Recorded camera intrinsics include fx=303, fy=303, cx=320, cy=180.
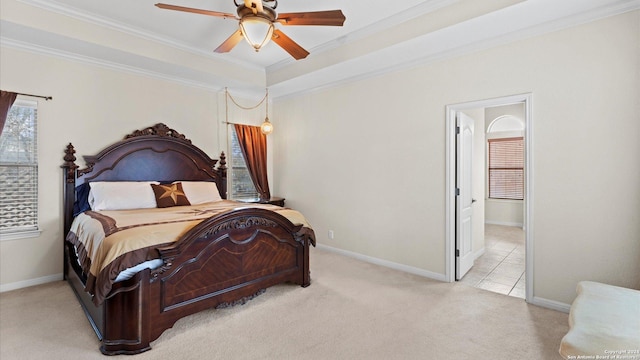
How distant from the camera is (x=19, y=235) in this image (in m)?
3.38

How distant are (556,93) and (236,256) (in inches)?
134

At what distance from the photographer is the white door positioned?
362 centimetres

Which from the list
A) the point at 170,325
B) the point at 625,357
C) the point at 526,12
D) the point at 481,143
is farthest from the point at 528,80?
the point at 170,325

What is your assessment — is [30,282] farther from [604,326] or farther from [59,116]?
[604,326]

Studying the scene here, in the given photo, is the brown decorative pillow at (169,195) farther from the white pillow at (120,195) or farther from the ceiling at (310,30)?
the ceiling at (310,30)

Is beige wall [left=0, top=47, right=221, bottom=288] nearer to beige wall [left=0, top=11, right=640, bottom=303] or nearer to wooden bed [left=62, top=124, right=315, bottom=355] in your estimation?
beige wall [left=0, top=11, right=640, bottom=303]

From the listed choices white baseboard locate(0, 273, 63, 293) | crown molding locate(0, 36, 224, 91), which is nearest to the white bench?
white baseboard locate(0, 273, 63, 293)

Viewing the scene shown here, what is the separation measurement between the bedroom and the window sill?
0.16 feet

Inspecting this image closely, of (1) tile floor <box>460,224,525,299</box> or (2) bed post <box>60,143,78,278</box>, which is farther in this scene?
(2) bed post <box>60,143,78,278</box>

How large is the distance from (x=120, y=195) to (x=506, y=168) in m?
8.09

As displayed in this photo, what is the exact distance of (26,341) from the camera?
2.31 meters

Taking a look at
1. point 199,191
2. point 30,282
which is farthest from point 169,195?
point 30,282

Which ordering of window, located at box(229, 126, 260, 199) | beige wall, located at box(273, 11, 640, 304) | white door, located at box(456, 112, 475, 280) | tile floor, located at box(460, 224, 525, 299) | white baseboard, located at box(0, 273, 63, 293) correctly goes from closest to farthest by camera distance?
beige wall, located at box(273, 11, 640, 304) < white baseboard, located at box(0, 273, 63, 293) < tile floor, located at box(460, 224, 525, 299) < white door, located at box(456, 112, 475, 280) < window, located at box(229, 126, 260, 199)

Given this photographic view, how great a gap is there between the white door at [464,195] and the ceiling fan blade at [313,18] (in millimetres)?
1931
